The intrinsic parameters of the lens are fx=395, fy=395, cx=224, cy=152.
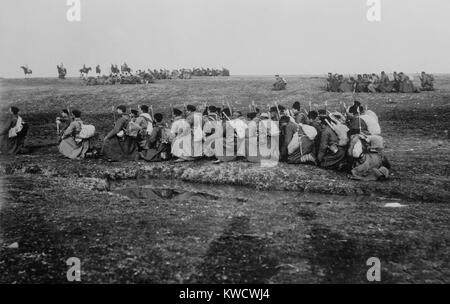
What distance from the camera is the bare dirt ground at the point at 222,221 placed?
17.9 ft

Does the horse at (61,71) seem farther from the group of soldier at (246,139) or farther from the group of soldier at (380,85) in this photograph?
the group of soldier at (246,139)

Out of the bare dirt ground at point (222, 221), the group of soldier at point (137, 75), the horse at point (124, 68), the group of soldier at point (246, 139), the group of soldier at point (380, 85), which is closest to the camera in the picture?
the bare dirt ground at point (222, 221)

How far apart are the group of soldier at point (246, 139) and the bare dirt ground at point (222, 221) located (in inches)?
19.2

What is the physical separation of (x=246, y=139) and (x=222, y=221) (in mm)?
4821

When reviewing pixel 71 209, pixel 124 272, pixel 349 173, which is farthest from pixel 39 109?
pixel 124 272

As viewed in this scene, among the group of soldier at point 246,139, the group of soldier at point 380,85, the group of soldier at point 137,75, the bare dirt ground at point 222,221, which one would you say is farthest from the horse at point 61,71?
the group of soldier at point 246,139

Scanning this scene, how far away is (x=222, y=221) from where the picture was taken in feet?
24.0

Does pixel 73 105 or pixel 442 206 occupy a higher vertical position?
pixel 73 105

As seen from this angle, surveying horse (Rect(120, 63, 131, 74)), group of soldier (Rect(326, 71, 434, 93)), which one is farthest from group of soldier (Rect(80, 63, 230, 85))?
group of soldier (Rect(326, 71, 434, 93))

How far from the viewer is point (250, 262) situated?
5.67 m

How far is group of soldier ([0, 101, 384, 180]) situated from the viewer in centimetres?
1059

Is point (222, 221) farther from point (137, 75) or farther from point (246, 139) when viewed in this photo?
point (137, 75)
